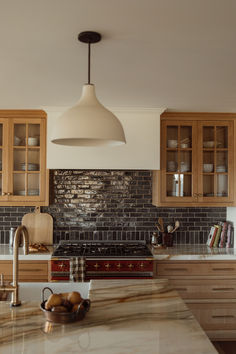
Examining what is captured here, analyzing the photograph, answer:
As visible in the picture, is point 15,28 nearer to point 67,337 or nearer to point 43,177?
A: point 67,337

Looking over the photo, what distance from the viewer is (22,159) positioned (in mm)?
4223

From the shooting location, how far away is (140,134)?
4.08 m

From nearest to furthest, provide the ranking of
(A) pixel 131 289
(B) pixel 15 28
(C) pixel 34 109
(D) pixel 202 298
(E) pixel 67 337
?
(E) pixel 67 337 → (B) pixel 15 28 → (A) pixel 131 289 → (D) pixel 202 298 → (C) pixel 34 109

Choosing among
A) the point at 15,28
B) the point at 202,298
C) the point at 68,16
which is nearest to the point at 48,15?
the point at 68,16

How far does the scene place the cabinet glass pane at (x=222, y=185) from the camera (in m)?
4.25

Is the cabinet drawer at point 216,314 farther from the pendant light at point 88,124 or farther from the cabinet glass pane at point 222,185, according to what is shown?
the pendant light at point 88,124

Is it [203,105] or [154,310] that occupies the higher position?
[203,105]

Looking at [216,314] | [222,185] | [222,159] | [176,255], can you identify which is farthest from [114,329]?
[222,159]

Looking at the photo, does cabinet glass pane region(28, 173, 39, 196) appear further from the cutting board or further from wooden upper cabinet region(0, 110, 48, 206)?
the cutting board

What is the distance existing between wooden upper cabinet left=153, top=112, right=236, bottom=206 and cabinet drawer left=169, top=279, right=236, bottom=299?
860mm

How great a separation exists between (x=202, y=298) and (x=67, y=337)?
258cm

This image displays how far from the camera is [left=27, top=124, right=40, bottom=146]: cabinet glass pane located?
4193 millimetres

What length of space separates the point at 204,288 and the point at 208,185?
3.83 ft

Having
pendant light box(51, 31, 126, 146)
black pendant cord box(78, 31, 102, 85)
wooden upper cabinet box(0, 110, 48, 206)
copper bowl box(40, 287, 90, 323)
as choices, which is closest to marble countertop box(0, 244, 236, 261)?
wooden upper cabinet box(0, 110, 48, 206)
